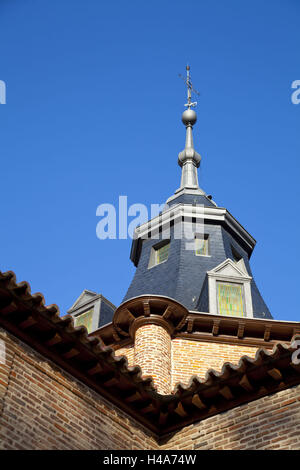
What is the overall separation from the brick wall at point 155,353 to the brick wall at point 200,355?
11.0 inches

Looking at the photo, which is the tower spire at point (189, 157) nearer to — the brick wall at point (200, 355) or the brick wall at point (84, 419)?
the brick wall at point (200, 355)

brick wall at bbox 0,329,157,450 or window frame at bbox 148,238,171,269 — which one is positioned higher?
window frame at bbox 148,238,171,269

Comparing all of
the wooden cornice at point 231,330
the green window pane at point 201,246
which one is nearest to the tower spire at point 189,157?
the green window pane at point 201,246

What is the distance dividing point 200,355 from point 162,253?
6.90 meters

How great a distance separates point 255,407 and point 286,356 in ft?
3.07

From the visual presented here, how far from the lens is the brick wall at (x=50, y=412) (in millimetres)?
8531

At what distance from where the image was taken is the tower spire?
26184mm

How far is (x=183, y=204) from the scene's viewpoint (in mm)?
22234

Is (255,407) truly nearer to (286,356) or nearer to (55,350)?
(286,356)

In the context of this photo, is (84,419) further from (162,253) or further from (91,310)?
(162,253)

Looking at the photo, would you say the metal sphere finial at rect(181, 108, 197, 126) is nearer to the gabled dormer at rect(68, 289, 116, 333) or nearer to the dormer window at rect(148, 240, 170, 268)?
the dormer window at rect(148, 240, 170, 268)

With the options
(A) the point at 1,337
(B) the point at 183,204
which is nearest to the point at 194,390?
(A) the point at 1,337

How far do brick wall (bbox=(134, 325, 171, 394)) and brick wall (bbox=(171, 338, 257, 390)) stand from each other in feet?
0.92

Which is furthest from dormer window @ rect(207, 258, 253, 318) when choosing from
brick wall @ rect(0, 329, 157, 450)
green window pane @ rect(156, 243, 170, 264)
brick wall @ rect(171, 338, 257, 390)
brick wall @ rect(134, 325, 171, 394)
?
brick wall @ rect(0, 329, 157, 450)
